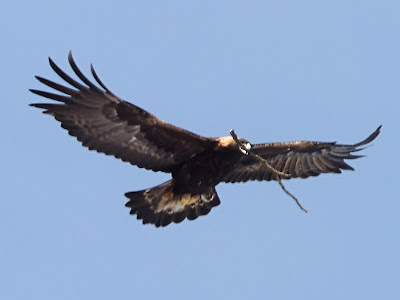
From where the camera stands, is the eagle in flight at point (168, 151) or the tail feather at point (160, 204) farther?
the tail feather at point (160, 204)

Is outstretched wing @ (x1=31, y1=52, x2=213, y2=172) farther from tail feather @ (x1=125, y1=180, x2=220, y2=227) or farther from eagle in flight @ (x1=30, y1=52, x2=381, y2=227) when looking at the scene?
tail feather @ (x1=125, y1=180, x2=220, y2=227)

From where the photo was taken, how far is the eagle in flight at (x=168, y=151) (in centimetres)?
1553

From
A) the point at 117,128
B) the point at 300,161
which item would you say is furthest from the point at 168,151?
the point at 300,161

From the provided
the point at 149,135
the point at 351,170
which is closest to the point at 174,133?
the point at 149,135

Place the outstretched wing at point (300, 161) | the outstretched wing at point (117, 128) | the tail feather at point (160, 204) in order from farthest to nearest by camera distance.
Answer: the outstretched wing at point (300, 161)
the tail feather at point (160, 204)
the outstretched wing at point (117, 128)

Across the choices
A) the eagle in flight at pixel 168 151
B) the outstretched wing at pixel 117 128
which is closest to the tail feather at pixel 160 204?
the eagle in flight at pixel 168 151

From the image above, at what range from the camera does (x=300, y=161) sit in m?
17.5

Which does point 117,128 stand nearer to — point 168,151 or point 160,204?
point 168,151

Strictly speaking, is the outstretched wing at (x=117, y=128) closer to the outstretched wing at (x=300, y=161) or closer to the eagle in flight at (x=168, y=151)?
the eagle in flight at (x=168, y=151)

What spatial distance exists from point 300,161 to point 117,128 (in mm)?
3284

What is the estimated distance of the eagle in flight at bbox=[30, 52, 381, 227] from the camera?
15531mm

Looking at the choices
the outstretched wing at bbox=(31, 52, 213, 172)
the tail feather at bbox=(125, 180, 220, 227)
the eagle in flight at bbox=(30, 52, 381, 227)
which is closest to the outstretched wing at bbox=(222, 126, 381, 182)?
the eagle in flight at bbox=(30, 52, 381, 227)

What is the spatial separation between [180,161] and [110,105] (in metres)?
1.43

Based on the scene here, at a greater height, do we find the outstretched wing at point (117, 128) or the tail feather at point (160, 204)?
the outstretched wing at point (117, 128)
